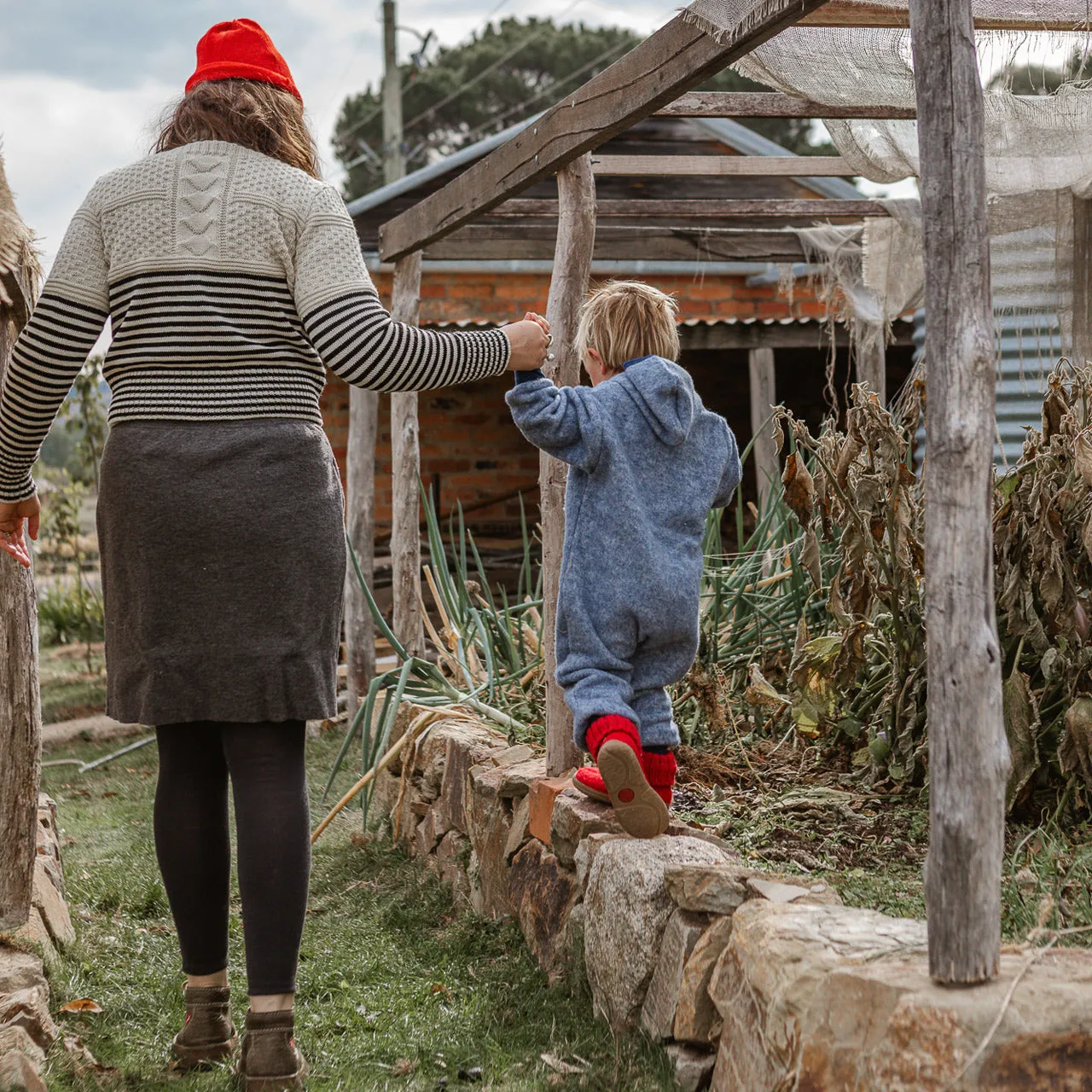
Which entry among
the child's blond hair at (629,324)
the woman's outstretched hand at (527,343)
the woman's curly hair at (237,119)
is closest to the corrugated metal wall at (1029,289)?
the child's blond hair at (629,324)

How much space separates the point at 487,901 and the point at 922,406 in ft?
5.52

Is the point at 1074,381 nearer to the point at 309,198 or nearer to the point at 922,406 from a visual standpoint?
the point at 922,406

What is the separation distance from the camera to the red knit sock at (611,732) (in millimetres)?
2537

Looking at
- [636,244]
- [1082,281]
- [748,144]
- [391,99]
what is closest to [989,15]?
[1082,281]

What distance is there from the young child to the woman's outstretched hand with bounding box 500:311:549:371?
16cm

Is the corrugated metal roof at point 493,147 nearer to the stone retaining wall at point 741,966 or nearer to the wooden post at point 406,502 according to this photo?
the wooden post at point 406,502

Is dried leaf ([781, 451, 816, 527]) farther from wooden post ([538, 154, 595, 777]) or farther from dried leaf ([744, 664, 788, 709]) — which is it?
wooden post ([538, 154, 595, 777])

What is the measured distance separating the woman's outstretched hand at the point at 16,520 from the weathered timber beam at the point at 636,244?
399 centimetres

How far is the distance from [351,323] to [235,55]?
545mm

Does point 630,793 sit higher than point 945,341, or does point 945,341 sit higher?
point 945,341

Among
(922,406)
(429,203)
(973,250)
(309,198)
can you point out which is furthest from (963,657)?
(429,203)

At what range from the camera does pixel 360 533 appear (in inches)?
253

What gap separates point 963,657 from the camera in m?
1.75

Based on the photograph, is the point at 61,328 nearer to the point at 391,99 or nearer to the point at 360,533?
the point at 360,533
